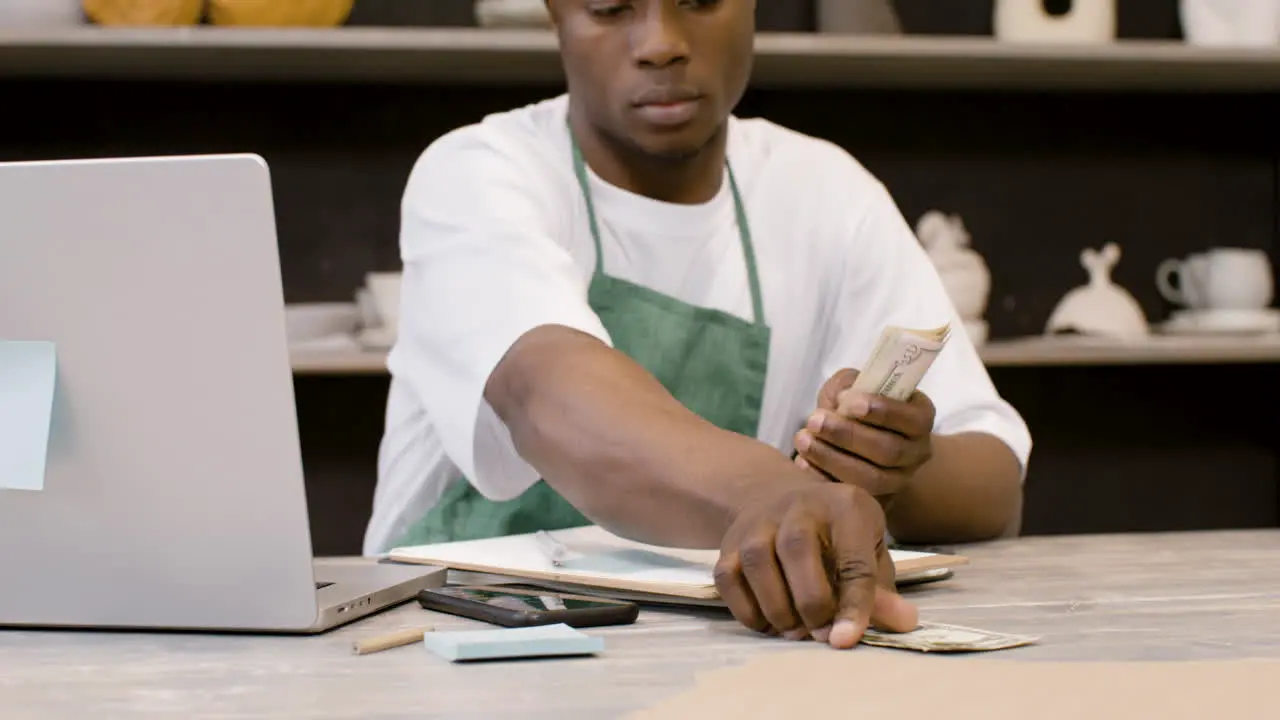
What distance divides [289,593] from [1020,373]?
2190 millimetres

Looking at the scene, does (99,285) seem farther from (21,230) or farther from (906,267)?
(906,267)

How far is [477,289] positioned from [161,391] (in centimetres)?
53

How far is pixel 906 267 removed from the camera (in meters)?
1.63

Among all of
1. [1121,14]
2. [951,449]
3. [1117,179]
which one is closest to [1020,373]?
[1117,179]

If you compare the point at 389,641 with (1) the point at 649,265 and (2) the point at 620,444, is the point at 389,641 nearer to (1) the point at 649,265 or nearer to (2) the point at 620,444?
(2) the point at 620,444

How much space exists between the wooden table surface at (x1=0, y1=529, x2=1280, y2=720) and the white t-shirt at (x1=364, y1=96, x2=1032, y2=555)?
1.39ft

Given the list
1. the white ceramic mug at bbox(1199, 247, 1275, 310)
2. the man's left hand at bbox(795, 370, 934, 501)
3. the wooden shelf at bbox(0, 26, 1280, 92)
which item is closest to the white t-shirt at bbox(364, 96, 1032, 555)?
the man's left hand at bbox(795, 370, 934, 501)

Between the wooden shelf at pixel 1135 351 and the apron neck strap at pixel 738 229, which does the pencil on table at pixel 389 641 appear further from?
the wooden shelf at pixel 1135 351

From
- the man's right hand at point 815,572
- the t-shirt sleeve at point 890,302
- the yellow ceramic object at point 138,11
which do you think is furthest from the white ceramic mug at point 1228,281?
the man's right hand at point 815,572

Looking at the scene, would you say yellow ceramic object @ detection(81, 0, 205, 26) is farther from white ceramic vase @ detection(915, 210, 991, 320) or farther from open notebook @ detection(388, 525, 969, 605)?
open notebook @ detection(388, 525, 969, 605)

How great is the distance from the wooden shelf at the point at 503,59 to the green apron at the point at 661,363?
2.75ft

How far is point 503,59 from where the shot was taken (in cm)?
238

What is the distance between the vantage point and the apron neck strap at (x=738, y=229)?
155cm

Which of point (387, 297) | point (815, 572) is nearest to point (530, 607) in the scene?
point (815, 572)
